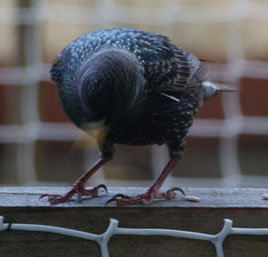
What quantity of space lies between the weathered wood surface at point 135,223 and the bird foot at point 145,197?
0.12 feet

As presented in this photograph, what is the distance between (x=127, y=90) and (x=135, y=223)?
451mm

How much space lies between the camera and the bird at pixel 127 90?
1.59m

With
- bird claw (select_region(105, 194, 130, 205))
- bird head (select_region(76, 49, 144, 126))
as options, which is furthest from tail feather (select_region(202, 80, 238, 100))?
bird claw (select_region(105, 194, 130, 205))

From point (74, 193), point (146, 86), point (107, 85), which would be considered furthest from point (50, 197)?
point (146, 86)

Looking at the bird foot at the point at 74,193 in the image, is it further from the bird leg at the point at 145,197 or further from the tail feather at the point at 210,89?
the tail feather at the point at 210,89

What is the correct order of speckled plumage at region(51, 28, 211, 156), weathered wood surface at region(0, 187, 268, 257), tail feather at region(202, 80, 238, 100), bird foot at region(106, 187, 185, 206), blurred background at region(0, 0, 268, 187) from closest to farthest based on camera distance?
1. weathered wood surface at region(0, 187, 268, 257)
2. bird foot at region(106, 187, 185, 206)
3. speckled plumage at region(51, 28, 211, 156)
4. tail feather at region(202, 80, 238, 100)
5. blurred background at region(0, 0, 268, 187)

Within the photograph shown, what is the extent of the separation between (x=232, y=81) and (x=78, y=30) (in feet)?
2.74

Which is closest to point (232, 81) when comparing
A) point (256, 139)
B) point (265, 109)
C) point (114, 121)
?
point (265, 109)

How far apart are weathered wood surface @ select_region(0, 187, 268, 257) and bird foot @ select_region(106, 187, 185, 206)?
0.12 ft

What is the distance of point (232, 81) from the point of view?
12.6 ft

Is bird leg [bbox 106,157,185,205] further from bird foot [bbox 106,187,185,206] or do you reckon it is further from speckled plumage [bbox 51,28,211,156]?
speckled plumage [bbox 51,28,211,156]

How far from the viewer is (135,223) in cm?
125

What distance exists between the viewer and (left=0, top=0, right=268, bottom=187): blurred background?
11.9 feet

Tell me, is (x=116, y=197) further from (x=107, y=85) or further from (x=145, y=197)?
(x=107, y=85)
